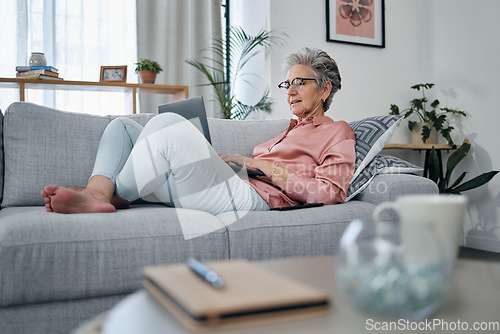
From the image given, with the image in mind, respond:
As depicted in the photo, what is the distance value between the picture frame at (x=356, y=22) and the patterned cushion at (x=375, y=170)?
1.81 metres

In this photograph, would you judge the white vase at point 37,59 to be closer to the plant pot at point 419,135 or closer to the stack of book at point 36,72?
the stack of book at point 36,72

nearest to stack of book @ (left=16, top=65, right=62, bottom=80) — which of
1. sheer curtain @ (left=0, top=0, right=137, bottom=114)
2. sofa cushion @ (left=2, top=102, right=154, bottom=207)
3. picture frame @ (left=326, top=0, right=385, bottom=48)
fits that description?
sheer curtain @ (left=0, top=0, right=137, bottom=114)

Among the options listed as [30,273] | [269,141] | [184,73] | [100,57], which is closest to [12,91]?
[100,57]

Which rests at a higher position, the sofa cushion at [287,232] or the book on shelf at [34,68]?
the book on shelf at [34,68]

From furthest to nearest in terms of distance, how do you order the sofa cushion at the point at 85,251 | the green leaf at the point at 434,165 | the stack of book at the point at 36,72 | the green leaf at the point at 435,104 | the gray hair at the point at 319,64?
1. the green leaf at the point at 435,104
2. the green leaf at the point at 434,165
3. the stack of book at the point at 36,72
4. the gray hair at the point at 319,64
5. the sofa cushion at the point at 85,251

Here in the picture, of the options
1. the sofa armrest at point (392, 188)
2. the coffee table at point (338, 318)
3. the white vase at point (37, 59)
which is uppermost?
the white vase at point (37, 59)

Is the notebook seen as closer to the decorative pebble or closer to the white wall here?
the decorative pebble

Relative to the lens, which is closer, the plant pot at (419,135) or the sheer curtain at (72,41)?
the sheer curtain at (72,41)

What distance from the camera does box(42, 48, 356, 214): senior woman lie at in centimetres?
150

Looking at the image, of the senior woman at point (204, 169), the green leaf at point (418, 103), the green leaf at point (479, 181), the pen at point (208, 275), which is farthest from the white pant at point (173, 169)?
the green leaf at point (418, 103)

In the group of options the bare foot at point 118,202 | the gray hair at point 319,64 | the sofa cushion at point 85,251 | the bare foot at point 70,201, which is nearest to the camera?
the sofa cushion at point 85,251

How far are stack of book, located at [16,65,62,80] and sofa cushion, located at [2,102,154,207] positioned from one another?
1353mm

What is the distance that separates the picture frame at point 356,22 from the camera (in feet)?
11.4

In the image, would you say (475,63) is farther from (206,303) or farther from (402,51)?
(206,303)
